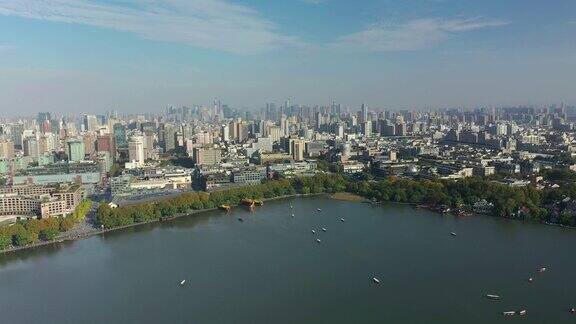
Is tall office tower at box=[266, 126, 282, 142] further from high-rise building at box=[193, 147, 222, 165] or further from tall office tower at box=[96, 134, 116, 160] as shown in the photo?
tall office tower at box=[96, 134, 116, 160]

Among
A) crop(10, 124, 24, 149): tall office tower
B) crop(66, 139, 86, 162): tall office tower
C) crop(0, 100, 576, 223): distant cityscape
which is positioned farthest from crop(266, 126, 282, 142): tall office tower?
crop(10, 124, 24, 149): tall office tower

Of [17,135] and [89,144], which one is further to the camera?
[17,135]

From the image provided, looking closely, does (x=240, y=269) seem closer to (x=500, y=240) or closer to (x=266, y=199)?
(x=500, y=240)

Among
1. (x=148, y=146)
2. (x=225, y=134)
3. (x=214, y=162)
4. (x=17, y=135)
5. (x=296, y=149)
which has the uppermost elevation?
(x=17, y=135)

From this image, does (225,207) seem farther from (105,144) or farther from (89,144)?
(89,144)

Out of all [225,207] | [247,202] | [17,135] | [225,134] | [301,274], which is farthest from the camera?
[225,134]

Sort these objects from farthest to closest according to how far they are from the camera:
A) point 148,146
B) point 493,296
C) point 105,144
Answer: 1. point 148,146
2. point 105,144
3. point 493,296

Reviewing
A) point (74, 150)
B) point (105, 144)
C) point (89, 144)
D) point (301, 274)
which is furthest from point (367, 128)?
point (301, 274)

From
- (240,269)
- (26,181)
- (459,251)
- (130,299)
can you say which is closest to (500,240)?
(459,251)
